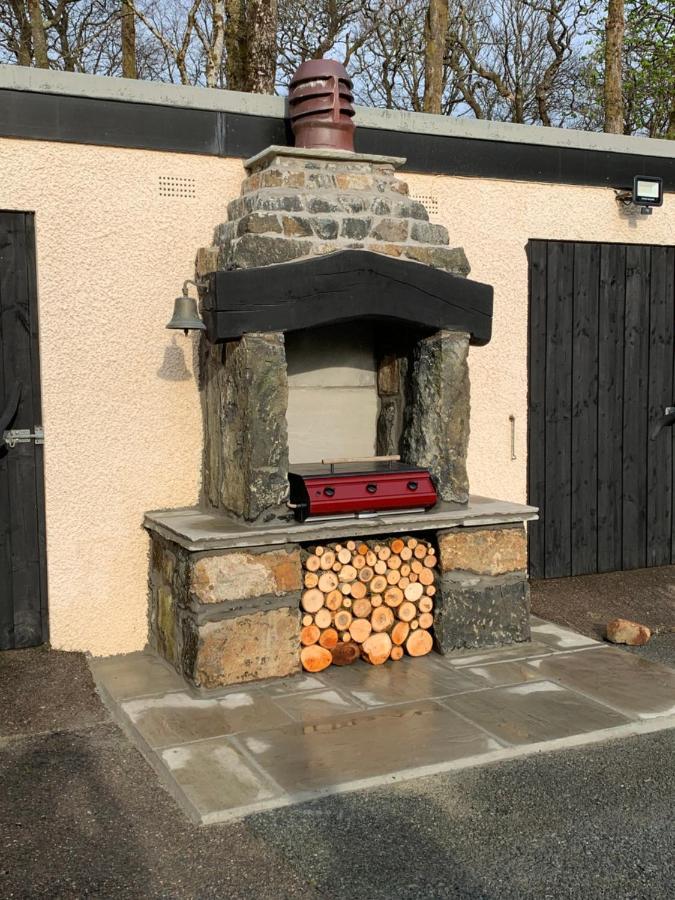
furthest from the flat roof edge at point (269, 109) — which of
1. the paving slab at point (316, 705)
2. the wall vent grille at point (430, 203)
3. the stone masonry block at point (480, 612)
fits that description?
the paving slab at point (316, 705)

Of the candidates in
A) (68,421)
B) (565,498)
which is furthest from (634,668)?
(68,421)

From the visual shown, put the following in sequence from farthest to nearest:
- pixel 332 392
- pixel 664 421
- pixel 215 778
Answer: pixel 664 421, pixel 332 392, pixel 215 778

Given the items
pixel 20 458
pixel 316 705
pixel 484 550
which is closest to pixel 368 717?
pixel 316 705

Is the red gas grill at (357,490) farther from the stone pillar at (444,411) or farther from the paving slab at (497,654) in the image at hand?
the paving slab at (497,654)

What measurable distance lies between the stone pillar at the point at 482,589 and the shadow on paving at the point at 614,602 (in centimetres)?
68

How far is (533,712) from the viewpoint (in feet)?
14.3

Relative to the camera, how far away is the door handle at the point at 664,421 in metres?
7.03

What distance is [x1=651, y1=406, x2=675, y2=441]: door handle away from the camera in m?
7.03

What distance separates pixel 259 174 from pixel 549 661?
3148mm

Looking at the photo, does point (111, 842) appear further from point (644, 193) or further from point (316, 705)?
point (644, 193)

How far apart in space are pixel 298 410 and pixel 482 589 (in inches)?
60.3

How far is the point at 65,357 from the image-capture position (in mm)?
5160

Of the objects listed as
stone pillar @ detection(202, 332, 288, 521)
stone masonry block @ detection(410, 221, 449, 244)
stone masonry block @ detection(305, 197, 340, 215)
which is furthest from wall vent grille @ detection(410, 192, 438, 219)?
stone pillar @ detection(202, 332, 288, 521)

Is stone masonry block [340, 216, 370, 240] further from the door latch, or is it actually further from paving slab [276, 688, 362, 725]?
paving slab [276, 688, 362, 725]
